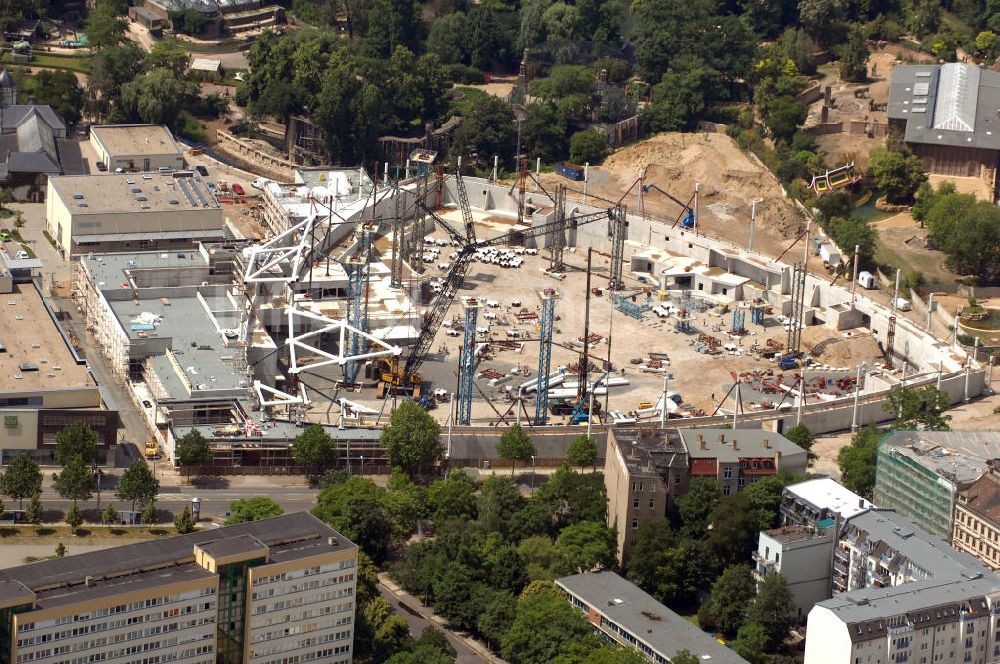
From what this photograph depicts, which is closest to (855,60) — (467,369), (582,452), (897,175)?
(897,175)

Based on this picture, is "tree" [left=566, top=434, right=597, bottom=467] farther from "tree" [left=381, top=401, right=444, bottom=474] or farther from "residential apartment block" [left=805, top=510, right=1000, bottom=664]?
"residential apartment block" [left=805, top=510, right=1000, bottom=664]

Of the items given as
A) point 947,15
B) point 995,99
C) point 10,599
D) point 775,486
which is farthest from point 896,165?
point 10,599

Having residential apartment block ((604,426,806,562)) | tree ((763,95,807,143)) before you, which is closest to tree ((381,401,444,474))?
residential apartment block ((604,426,806,562))

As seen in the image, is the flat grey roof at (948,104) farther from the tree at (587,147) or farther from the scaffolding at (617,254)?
the scaffolding at (617,254)

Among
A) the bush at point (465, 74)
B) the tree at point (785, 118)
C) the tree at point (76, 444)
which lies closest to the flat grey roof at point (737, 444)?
the tree at point (76, 444)

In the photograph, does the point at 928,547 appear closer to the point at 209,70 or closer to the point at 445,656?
the point at 445,656

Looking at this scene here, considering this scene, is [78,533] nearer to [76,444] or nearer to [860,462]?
[76,444]
